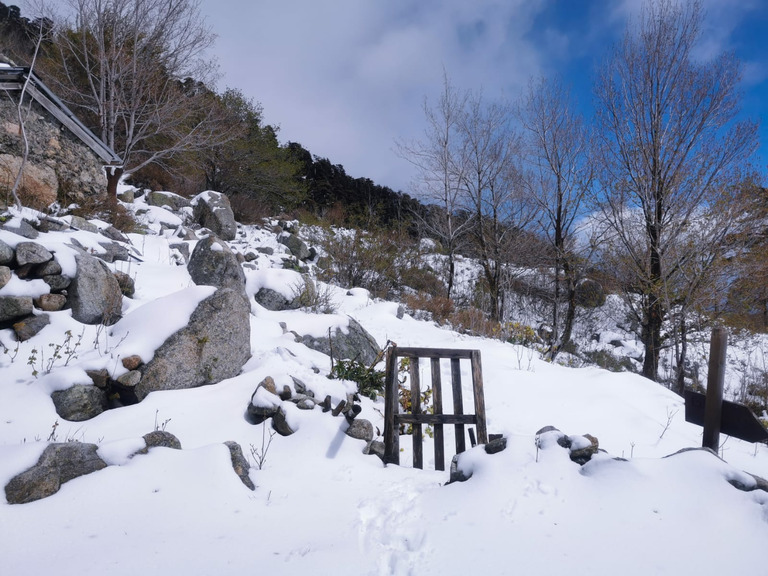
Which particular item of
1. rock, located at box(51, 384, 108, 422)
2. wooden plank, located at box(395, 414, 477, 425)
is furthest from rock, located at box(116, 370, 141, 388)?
wooden plank, located at box(395, 414, 477, 425)

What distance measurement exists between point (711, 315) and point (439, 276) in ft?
32.7

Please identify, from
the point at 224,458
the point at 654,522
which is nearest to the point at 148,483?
the point at 224,458

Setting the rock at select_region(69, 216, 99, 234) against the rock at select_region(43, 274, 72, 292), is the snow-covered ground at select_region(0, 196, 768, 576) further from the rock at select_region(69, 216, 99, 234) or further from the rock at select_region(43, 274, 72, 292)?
the rock at select_region(69, 216, 99, 234)

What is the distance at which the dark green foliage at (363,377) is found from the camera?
462 cm

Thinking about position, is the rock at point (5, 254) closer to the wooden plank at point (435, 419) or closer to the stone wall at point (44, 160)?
the stone wall at point (44, 160)

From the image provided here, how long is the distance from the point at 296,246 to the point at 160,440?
37.6ft

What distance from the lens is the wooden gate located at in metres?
3.48

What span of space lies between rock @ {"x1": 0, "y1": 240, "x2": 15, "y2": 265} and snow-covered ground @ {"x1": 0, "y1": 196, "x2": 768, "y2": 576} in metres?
0.21

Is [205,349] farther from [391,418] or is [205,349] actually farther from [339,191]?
[339,191]

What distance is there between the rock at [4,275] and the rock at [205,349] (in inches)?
64.9

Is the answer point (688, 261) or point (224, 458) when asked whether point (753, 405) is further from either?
point (224, 458)

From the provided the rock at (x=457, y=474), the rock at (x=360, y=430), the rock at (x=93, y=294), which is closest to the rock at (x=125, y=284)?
the rock at (x=93, y=294)

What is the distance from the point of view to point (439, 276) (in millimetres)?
17062

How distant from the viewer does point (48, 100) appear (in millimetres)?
7184
